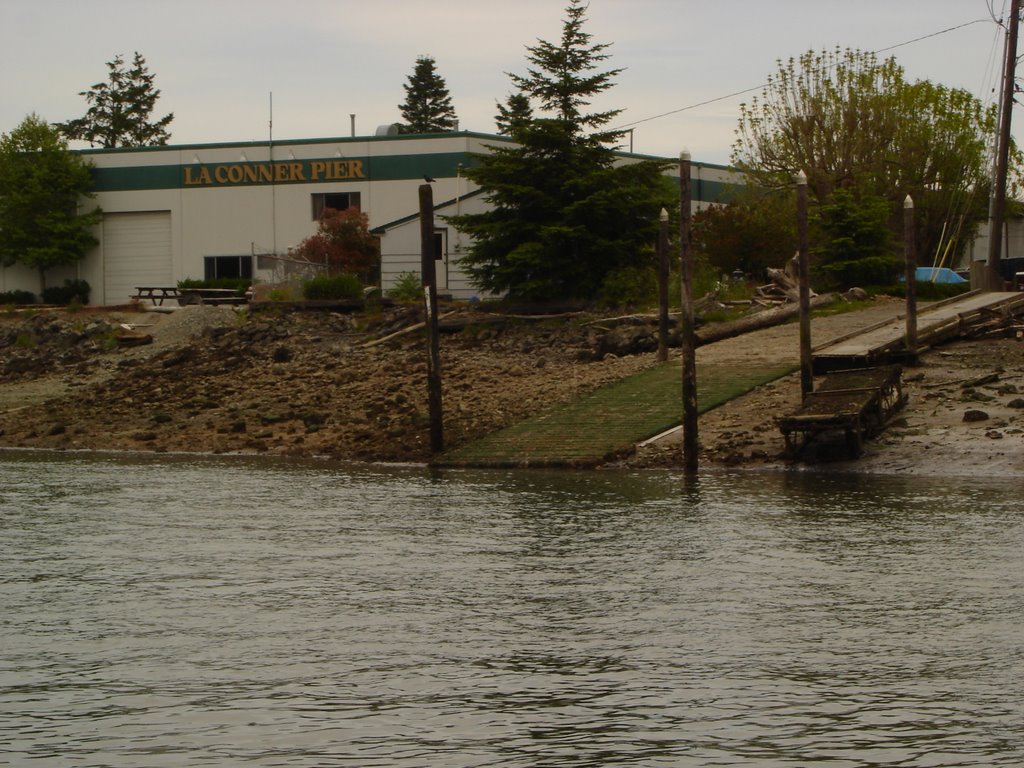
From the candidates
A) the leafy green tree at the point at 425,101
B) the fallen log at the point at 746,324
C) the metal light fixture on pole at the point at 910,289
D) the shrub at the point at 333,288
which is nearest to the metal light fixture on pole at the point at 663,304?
the fallen log at the point at 746,324

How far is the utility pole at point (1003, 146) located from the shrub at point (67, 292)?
3936 cm

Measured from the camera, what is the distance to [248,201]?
211ft

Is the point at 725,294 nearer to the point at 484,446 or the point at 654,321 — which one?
the point at 654,321

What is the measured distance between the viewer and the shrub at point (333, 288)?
4956cm

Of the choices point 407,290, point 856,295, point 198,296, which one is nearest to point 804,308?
point 856,295

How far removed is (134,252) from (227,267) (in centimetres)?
517

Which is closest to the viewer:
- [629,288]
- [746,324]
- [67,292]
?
[746,324]

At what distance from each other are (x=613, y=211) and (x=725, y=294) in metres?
4.41

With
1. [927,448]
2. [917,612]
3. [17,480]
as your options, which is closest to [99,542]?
[17,480]

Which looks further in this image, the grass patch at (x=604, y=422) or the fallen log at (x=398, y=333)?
the fallen log at (x=398, y=333)

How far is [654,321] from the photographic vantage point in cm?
4003

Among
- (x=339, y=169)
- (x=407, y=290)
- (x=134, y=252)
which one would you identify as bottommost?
(x=407, y=290)

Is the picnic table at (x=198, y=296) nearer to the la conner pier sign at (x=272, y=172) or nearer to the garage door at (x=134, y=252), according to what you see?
the la conner pier sign at (x=272, y=172)

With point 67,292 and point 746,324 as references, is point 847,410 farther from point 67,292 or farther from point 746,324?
point 67,292
